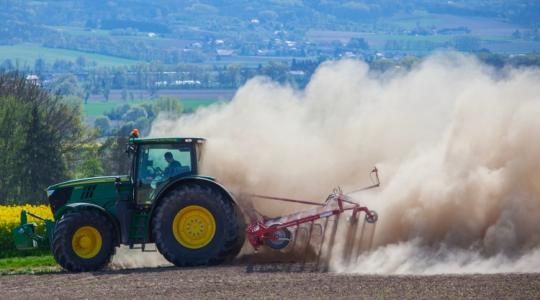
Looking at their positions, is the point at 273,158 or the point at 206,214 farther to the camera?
the point at 273,158

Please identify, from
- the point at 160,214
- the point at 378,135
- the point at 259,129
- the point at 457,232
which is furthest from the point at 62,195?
the point at 457,232

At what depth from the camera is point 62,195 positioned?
22781 mm

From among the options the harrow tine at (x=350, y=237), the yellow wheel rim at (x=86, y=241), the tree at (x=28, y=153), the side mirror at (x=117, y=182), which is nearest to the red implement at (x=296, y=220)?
the harrow tine at (x=350, y=237)

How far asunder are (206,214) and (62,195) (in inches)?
129

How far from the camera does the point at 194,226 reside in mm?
21516

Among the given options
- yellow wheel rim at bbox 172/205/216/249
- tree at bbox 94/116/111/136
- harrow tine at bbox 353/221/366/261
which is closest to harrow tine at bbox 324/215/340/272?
harrow tine at bbox 353/221/366/261

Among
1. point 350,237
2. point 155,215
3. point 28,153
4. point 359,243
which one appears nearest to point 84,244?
point 155,215

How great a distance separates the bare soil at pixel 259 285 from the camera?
16.7 m

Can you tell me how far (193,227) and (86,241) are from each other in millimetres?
2093

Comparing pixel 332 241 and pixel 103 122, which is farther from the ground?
pixel 332 241

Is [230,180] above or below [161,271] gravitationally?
above

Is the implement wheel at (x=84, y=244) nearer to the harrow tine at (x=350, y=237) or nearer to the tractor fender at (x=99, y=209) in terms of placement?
the tractor fender at (x=99, y=209)

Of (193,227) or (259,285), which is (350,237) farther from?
(259,285)

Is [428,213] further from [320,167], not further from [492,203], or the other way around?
[320,167]
